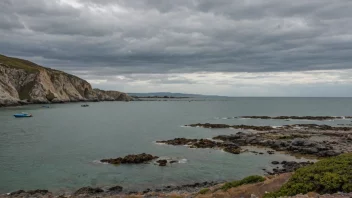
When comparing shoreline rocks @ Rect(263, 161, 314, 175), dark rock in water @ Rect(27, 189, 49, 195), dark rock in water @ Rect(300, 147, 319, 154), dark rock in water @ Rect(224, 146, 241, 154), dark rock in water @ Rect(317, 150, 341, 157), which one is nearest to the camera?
dark rock in water @ Rect(27, 189, 49, 195)

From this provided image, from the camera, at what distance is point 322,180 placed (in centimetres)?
1653

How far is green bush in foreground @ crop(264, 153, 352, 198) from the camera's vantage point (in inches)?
627

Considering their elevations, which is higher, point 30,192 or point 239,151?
point 239,151

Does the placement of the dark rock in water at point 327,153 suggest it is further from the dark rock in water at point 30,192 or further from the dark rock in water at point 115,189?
the dark rock in water at point 30,192

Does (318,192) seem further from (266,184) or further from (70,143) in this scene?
(70,143)

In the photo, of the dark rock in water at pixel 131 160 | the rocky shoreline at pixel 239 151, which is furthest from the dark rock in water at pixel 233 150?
the dark rock in water at pixel 131 160

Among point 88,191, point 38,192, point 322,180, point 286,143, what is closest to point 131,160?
point 88,191

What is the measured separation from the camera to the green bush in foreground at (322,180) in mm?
15938

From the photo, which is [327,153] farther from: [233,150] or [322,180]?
[322,180]

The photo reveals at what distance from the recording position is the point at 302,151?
48.4 metres

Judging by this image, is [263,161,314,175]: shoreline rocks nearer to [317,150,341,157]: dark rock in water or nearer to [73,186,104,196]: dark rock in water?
[317,150,341,157]: dark rock in water

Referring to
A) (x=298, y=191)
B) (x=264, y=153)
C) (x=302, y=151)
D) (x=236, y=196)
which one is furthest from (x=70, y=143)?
(x=298, y=191)


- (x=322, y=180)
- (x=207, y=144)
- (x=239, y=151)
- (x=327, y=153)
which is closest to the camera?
(x=322, y=180)

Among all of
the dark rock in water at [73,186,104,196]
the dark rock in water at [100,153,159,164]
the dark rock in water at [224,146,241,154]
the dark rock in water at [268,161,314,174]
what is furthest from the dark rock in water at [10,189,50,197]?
the dark rock in water at [224,146,241,154]
